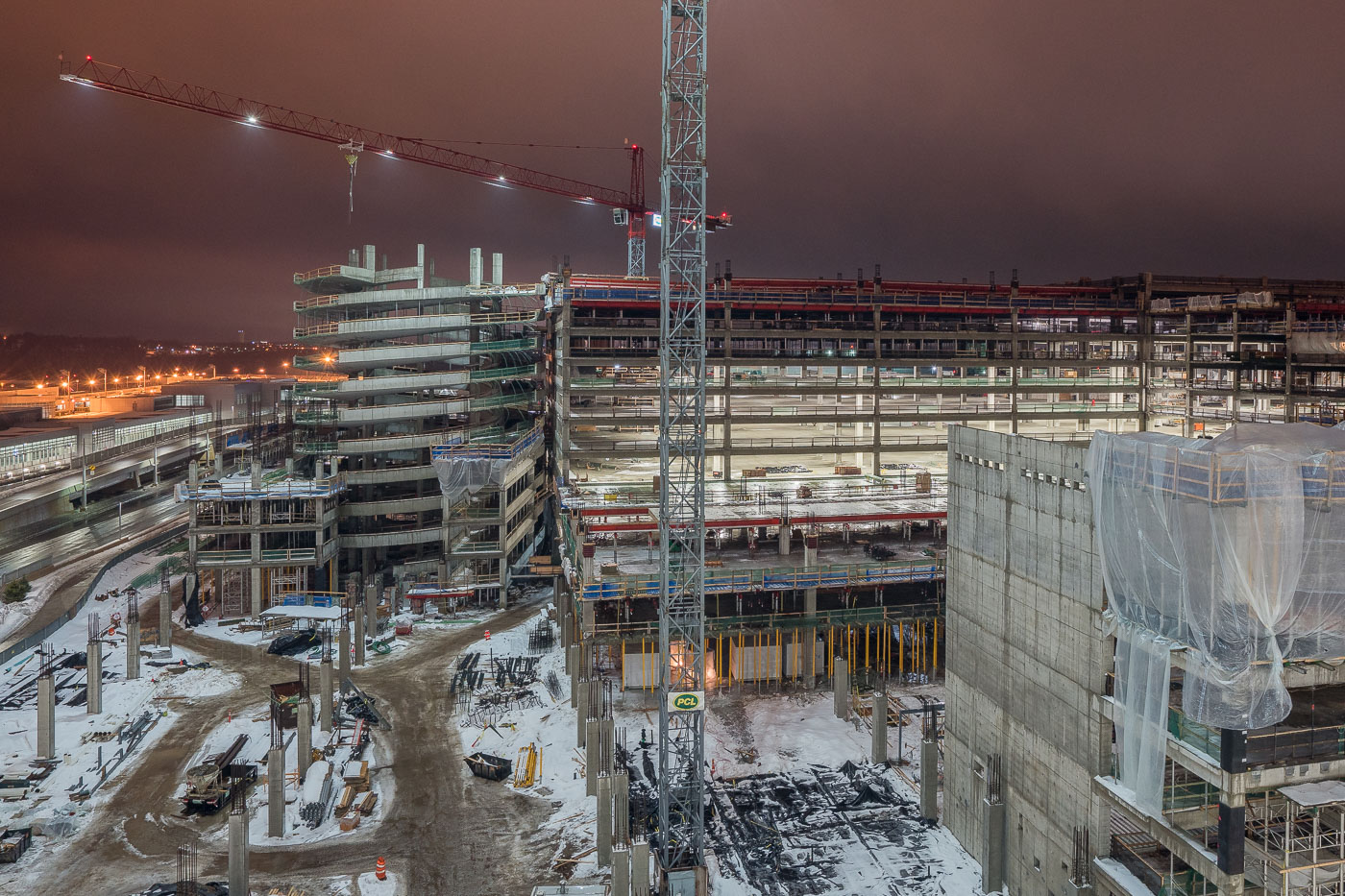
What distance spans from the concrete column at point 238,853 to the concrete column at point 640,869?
9099 millimetres

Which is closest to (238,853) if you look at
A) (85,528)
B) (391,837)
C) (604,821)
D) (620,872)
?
(391,837)

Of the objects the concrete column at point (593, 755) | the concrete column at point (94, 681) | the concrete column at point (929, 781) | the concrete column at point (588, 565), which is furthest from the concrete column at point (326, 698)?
the concrete column at point (929, 781)

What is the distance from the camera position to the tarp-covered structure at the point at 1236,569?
47.9 ft

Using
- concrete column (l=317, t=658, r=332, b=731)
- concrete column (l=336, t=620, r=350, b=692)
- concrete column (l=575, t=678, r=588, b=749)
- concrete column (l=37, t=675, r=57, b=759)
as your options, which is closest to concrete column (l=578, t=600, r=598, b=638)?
concrete column (l=575, t=678, r=588, b=749)

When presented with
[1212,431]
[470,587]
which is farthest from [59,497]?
[1212,431]

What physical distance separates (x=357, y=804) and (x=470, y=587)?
67.6 feet

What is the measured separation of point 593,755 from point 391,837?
5939 mm

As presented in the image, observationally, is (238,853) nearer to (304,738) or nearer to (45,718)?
(304,738)

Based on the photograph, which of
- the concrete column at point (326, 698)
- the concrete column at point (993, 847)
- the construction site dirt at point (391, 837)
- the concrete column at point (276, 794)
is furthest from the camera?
the concrete column at point (326, 698)

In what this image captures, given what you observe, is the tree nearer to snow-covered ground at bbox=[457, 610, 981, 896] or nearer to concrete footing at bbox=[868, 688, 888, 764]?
snow-covered ground at bbox=[457, 610, 981, 896]

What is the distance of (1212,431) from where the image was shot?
63.4m

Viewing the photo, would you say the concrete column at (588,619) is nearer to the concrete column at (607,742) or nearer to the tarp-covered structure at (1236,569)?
the concrete column at (607,742)

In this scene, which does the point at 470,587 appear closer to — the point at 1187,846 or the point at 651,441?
the point at 651,441

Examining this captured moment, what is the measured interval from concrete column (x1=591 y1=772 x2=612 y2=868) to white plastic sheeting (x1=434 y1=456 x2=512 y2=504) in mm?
26528
